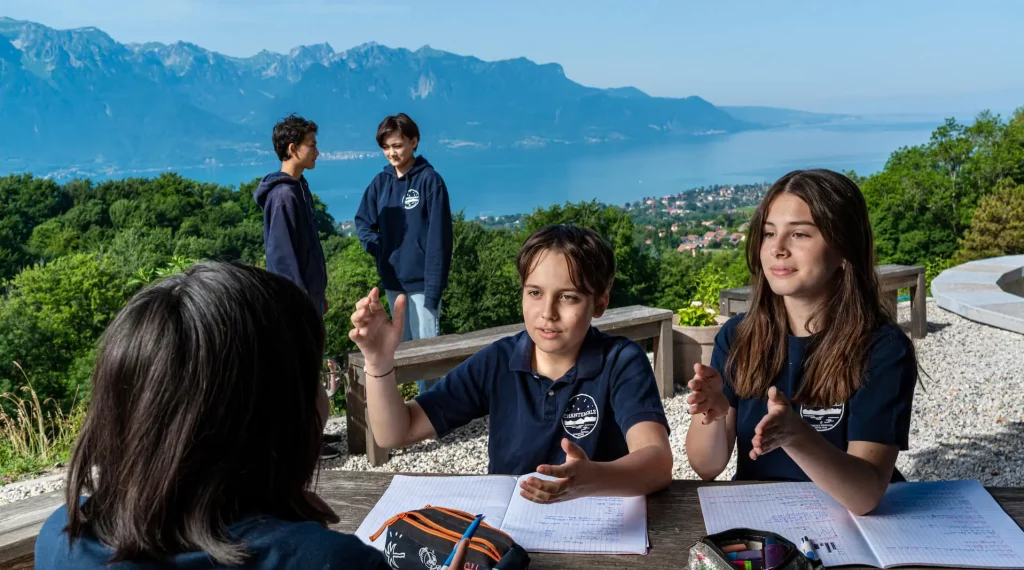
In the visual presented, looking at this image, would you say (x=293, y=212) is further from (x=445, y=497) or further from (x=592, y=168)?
(x=592, y=168)

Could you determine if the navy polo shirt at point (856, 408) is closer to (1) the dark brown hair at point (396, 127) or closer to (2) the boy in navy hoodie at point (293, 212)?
(2) the boy in navy hoodie at point (293, 212)

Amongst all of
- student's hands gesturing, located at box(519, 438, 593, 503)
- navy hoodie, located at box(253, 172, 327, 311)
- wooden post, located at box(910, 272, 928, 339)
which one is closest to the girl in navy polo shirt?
student's hands gesturing, located at box(519, 438, 593, 503)

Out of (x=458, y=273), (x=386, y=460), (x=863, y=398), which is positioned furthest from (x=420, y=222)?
(x=458, y=273)

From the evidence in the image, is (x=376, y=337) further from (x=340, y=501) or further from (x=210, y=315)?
(x=210, y=315)

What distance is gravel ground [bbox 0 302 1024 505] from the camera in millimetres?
4145

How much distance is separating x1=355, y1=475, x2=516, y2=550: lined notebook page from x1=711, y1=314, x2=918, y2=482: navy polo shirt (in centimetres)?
60

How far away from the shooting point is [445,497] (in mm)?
1731

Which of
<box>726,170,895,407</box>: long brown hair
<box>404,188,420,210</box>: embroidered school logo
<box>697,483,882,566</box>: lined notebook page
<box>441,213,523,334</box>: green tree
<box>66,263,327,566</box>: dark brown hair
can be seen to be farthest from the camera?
<box>441,213,523,334</box>: green tree

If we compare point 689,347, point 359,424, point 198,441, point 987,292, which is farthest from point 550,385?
point 987,292

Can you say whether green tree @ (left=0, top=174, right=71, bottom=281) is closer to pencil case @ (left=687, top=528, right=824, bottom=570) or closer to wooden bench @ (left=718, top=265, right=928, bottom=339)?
wooden bench @ (left=718, top=265, right=928, bottom=339)

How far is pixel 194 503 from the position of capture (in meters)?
0.94

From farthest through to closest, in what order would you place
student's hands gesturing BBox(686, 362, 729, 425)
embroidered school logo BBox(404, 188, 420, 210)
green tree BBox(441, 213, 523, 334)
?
green tree BBox(441, 213, 523, 334) < embroidered school logo BBox(404, 188, 420, 210) < student's hands gesturing BBox(686, 362, 729, 425)

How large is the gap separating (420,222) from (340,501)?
3.21 m

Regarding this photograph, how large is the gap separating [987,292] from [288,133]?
6.52m
